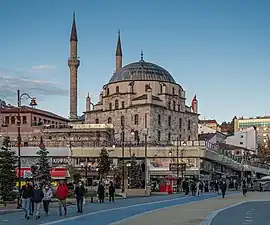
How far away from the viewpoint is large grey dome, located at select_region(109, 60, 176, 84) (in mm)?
114000

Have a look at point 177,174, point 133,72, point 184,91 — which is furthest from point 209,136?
point 177,174

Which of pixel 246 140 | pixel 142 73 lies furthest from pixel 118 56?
pixel 246 140

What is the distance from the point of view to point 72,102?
366 ft

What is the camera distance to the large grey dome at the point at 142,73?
114000 mm

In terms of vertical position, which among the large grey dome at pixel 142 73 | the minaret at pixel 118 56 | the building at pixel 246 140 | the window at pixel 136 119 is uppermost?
the minaret at pixel 118 56

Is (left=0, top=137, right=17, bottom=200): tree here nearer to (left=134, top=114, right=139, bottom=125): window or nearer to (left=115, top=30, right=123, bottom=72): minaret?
(left=134, top=114, right=139, bottom=125): window

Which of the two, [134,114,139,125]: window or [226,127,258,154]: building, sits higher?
[134,114,139,125]: window

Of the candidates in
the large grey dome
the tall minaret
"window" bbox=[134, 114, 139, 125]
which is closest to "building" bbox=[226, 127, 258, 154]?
the large grey dome

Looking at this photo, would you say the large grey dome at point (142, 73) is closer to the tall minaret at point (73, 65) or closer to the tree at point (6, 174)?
the tall minaret at point (73, 65)

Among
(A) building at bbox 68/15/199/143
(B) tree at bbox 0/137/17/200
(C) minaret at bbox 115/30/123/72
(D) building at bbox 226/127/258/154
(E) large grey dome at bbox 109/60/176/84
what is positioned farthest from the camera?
(D) building at bbox 226/127/258/154

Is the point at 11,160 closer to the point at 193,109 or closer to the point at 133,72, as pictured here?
the point at 133,72

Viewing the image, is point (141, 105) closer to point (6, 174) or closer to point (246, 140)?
point (246, 140)

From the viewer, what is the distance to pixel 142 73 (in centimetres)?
11462

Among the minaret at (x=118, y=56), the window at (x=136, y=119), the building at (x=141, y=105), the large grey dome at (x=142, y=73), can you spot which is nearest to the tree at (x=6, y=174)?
the building at (x=141, y=105)
